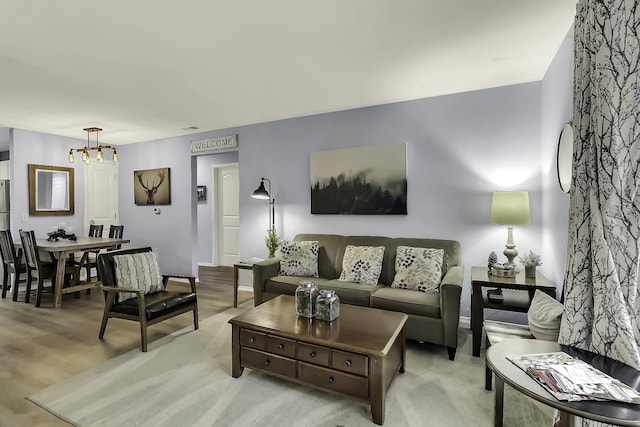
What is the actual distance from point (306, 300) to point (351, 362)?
0.61 meters

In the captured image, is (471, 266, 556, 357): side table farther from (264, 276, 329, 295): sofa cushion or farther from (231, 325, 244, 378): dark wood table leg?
(231, 325, 244, 378): dark wood table leg

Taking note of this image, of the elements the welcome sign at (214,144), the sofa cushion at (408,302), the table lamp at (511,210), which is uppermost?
the welcome sign at (214,144)

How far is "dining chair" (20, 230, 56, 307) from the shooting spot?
163 inches

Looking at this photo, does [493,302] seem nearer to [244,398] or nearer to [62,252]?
[244,398]

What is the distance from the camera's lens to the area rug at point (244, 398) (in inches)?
77.7

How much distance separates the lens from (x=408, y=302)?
9.45ft

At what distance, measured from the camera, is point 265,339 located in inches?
92.2

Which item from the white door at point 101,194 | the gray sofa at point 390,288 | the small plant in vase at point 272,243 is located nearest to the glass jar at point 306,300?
the gray sofa at point 390,288

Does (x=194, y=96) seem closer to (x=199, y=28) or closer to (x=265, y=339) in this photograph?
(x=199, y=28)

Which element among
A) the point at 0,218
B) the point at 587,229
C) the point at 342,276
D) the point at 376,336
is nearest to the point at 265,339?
Answer: the point at 376,336

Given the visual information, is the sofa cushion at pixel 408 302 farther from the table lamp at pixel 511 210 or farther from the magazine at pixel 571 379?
the magazine at pixel 571 379

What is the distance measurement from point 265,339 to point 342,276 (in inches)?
56.0

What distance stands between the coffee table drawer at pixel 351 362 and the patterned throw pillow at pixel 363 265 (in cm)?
140

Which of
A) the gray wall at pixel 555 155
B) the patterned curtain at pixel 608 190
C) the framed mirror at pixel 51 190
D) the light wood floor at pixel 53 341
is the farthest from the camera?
the framed mirror at pixel 51 190
